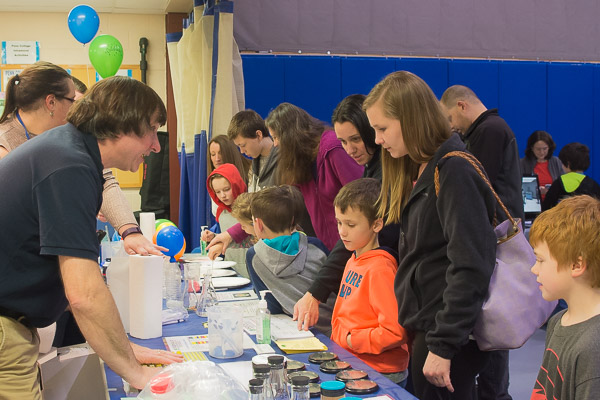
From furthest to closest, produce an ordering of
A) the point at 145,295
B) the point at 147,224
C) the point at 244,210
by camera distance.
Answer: the point at 147,224 → the point at 244,210 → the point at 145,295

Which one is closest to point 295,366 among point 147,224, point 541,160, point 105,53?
point 147,224

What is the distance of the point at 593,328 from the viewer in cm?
150

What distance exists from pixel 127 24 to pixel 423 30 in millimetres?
3390

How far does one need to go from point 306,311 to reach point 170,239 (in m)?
1.34

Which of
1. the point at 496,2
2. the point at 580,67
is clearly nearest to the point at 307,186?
the point at 496,2

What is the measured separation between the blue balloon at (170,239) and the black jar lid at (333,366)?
1784 mm

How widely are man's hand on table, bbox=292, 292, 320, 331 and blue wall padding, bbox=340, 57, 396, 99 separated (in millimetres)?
4118

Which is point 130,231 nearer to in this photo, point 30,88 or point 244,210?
point 30,88

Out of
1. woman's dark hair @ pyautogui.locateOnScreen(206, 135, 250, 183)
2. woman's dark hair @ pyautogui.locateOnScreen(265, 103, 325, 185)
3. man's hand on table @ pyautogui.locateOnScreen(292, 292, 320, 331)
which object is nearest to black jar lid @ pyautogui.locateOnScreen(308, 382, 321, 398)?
man's hand on table @ pyautogui.locateOnScreen(292, 292, 320, 331)

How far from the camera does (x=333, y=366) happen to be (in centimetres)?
175

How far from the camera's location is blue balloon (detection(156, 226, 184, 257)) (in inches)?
133

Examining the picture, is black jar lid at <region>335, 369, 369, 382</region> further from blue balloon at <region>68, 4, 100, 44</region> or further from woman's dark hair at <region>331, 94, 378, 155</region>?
blue balloon at <region>68, 4, 100, 44</region>

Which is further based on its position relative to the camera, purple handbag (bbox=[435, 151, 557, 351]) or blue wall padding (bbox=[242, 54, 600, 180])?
blue wall padding (bbox=[242, 54, 600, 180])

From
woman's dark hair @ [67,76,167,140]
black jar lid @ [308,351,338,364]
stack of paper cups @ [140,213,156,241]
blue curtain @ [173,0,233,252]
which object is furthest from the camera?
blue curtain @ [173,0,233,252]
